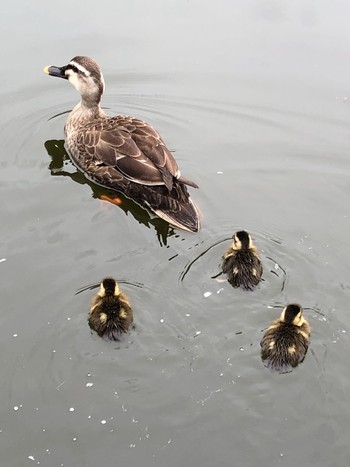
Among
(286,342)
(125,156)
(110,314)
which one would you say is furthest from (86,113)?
(286,342)

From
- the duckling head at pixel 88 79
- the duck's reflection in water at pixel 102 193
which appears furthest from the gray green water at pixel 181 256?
the duckling head at pixel 88 79

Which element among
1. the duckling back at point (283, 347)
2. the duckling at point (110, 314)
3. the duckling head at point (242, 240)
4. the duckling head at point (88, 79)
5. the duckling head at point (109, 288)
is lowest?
the duckling back at point (283, 347)

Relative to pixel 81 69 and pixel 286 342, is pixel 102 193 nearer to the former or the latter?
pixel 81 69

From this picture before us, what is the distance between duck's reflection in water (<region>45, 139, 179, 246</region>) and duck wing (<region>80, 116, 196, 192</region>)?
26cm

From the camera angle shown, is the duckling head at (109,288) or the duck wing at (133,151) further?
the duck wing at (133,151)

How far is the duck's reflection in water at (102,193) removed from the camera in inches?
233

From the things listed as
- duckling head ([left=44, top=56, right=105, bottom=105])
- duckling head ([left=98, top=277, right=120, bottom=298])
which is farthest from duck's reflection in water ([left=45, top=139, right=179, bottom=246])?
duckling head ([left=98, top=277, right=120, bottom=298])

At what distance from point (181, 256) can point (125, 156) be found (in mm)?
1305

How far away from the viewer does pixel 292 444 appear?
13.0 feet

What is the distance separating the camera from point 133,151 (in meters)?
6.17

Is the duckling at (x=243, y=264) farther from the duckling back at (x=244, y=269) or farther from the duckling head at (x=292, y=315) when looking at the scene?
the duckling head at (x=292, y=315)

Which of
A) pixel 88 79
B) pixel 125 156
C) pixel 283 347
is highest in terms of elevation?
pixel 88 79

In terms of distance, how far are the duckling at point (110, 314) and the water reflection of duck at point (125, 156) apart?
135 cm

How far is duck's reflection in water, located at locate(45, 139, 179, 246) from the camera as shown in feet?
19.4
